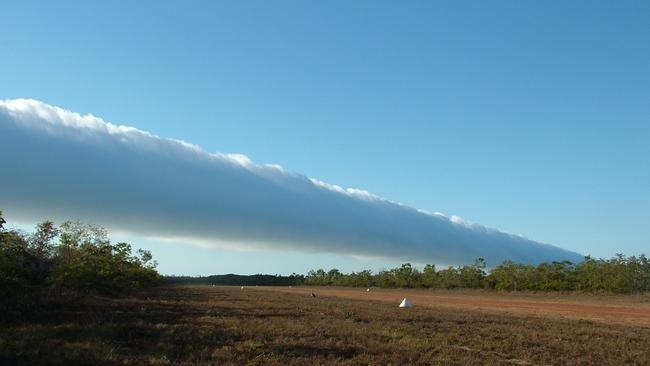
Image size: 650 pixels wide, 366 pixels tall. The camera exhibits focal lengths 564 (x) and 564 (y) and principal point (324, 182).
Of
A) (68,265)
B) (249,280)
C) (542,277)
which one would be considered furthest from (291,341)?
(249,280)

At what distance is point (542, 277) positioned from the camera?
81562mm

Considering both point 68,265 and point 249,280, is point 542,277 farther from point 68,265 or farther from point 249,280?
point 249,280

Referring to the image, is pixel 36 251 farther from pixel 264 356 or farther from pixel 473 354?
pixel 473 354

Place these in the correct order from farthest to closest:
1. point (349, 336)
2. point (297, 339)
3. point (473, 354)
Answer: point (349, 336) → point (297, 339) → point (473, 354)

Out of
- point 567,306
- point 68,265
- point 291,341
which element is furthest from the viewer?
point 567,306

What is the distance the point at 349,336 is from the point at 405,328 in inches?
175

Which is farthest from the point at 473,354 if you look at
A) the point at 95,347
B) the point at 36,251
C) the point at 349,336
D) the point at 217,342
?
the point at 36,251

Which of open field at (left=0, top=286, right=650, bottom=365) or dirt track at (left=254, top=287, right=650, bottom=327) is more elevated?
dirt track at (left=254, top=287, right=650, bottom=327)

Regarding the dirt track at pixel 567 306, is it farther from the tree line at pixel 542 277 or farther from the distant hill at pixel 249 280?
the distant hill at pixel 249 280

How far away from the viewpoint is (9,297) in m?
26.0

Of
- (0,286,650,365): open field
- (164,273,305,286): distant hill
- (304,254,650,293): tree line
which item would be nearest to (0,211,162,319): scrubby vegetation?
(0,286,650,365): open field

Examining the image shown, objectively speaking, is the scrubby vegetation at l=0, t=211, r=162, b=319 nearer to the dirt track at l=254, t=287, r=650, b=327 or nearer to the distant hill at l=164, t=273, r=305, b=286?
the dirt track at l=254, t=287, r=650, b=327

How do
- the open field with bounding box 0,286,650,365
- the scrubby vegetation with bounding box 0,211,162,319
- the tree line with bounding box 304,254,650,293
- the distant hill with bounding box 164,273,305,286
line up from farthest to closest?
the distant hill with bounding box 164,273,305,286, the tree line with bounding box 304,254,650,293, the scrubby vegetation with bounding box 0,211,162,319, the open field with bounding box 0,286,650,365

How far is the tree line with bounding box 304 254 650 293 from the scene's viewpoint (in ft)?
224
